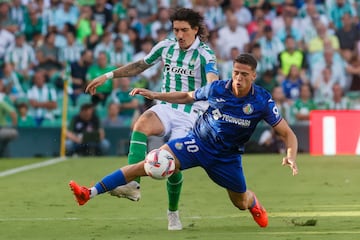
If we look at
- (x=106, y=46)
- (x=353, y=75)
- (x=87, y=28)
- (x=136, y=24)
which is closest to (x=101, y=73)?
(x=106, y=46)

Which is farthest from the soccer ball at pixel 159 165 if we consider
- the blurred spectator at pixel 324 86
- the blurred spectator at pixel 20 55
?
the blurred spectator at pixel 20 55

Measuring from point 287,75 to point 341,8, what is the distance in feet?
9.64

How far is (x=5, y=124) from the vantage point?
73.4 ft

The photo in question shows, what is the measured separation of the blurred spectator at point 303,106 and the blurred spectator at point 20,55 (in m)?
5.78

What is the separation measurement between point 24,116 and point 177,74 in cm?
1191

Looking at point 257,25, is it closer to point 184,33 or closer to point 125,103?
point 125,103

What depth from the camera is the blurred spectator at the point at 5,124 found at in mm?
22188

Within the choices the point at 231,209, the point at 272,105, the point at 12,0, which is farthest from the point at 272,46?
the point at 272,105

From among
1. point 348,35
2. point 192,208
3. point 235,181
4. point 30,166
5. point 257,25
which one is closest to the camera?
point 235,181

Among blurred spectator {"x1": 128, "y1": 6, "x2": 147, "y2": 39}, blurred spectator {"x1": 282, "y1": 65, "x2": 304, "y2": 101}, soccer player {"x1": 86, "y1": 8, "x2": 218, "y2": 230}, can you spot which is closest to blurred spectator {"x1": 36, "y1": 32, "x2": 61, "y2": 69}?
blurred spectator {"x1": 128, "y1": 6, "x2": 147, "y2": 39}

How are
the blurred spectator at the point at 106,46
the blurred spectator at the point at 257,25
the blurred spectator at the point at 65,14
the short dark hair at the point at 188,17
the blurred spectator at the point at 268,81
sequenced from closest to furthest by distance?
the short dark hair at the point at 188,17 → the blurred spectator at the point at 268,81 → the blurred spectator at the point at 106,46 → the blurred spectator at the point at 257,25 → the blurred spectator at the point at 65,14

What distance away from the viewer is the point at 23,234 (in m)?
9.93

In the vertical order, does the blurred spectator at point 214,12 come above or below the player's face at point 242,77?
below

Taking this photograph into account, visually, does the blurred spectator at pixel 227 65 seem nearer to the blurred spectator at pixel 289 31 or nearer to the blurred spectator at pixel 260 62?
the blurred spectator at pixel 260 62
